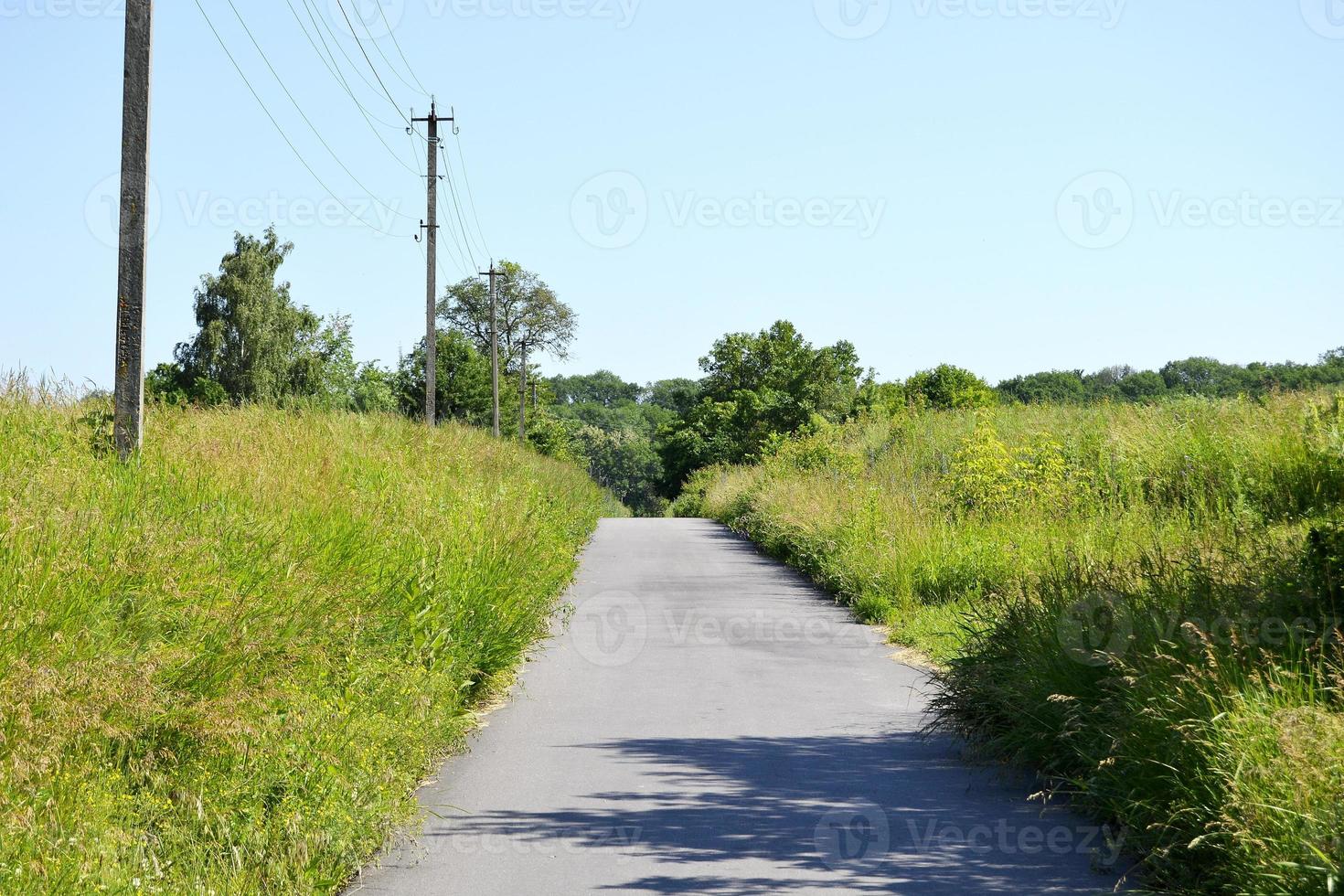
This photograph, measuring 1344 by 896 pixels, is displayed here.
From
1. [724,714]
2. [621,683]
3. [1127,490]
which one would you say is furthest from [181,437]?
[1127,490]

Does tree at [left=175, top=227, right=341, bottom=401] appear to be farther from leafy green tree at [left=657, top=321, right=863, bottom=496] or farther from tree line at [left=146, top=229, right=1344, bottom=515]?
leafy green tree at [left=657, top=321, right=863, bottom=496]

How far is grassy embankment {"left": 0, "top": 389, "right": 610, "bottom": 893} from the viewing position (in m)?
4.43

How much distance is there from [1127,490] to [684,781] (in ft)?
40.1

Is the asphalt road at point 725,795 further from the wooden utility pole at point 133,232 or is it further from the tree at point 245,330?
the tree at point 245,330

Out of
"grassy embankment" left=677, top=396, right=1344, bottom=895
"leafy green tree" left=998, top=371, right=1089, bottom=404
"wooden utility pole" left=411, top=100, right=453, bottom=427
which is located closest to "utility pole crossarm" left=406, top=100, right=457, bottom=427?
"wooden utility pole" left=411, top=100, right=453, bottom=427

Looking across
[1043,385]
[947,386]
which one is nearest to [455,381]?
[947,386]

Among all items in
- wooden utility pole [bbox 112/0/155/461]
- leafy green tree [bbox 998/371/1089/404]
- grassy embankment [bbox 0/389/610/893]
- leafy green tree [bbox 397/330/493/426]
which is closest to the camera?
grassy embankment [bbox 0/389/610/893]

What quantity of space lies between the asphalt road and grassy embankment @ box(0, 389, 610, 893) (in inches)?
18.9

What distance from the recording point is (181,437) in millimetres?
11625

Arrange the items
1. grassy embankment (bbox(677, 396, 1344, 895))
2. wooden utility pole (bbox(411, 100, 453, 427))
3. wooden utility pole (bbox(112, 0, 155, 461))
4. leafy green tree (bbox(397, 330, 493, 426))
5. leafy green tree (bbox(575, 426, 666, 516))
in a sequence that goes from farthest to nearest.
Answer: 1. leafy green tree (bbox(575, 426, 666, 516))
2. leafy green tree (bbox(397, 330, 493, 426))
3. wooden utility pole (bbox(411, 100, 453, 427))
4. wooden utility pole (bbox(112, 0, 155, 461))
5. grassy embankment (bbox(677, 396, 1344, 895))

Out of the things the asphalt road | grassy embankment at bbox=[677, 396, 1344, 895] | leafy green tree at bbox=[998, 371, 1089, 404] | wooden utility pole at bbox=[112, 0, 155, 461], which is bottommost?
the asphalt road

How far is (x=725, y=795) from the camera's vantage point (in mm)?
6785

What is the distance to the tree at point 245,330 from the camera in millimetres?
72188

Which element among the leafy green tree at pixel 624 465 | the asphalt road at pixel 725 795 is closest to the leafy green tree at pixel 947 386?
the leafy green tree at pixel 624 465
